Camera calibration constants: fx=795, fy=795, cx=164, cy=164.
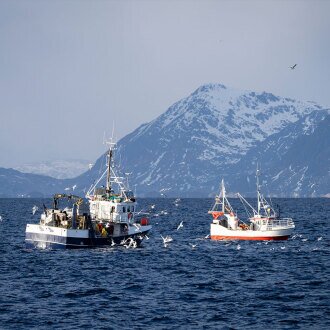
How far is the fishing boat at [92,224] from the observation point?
9900cm

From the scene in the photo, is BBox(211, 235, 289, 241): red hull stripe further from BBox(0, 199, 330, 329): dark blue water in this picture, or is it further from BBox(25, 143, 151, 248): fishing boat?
BBox(25, 143, 151, 248): fishing boat

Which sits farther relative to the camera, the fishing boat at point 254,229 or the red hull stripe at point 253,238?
the red hull stripe at point 253,238

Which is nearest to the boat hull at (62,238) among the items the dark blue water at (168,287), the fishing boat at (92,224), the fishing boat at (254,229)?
the fishing boat at (92,224)

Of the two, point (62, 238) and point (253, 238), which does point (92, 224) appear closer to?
point (62, 238)

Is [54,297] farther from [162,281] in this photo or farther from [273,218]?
[273,218]

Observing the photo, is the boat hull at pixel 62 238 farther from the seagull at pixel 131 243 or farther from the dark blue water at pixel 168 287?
the seagull at pixel 131 243

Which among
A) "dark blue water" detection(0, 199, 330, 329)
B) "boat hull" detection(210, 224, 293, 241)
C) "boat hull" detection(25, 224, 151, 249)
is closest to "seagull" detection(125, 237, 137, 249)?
"dark blue water" detection(0, 199, 330, 329)

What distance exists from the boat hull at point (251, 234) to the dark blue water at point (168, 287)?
637 centimetres

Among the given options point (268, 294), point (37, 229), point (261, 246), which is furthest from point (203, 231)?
point (268, 294)

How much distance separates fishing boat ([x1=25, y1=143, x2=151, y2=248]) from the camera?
9900 cm

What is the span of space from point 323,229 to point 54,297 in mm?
99979

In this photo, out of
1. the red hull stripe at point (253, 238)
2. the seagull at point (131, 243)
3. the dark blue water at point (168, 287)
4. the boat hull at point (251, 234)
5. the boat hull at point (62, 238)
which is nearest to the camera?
the dark blue water at point (168, 287)

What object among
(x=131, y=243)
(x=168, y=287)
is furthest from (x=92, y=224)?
(x=168, y=287)

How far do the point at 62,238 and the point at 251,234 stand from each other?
3289 cm
